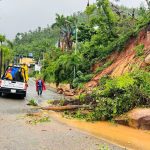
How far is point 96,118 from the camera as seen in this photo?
17766 mm

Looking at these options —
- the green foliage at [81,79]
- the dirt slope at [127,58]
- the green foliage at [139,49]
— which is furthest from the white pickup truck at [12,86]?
the green foliage at [81,79]

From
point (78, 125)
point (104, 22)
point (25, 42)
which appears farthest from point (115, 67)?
point (25, 42)

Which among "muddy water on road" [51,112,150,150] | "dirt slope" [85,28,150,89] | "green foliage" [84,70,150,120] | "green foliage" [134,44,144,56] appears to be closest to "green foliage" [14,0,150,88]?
"green foliage" [134,44,144,56]

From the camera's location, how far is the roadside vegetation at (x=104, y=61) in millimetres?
17672

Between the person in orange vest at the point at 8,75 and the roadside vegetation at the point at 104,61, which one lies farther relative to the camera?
the person in orange vest at the point at 8,75

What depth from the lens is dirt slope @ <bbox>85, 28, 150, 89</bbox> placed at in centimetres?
2895

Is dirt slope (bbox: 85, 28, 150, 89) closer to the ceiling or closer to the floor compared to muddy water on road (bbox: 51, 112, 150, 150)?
closer to the ceiling

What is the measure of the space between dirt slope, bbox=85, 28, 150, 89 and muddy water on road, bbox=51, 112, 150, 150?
34.8 feet

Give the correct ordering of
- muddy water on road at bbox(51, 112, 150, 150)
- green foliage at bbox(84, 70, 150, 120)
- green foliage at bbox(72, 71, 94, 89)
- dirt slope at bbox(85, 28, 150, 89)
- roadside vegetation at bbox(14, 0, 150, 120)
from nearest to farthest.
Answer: muddy water on road at bbox(51, 112, 150, 150) → green foliage at bbox(84, 70, 150, 120) → roadside vegetation at bbox(14, 0, 150, 120) → dirt slope at bbox(85, 28, 150, 89) → green foliage at bbox(72, 71, 94, 89)

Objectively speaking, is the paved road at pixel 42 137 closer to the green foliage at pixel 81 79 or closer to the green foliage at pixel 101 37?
the green foliage at pixel 101 37

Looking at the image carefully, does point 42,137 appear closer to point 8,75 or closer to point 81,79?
point 8,75

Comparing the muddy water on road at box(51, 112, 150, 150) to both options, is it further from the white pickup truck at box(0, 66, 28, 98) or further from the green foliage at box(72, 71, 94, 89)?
the green foliage at box(72, 71, 94, 89)

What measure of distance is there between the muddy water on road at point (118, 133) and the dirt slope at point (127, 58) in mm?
10607

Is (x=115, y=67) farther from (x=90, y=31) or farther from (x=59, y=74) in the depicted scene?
(x=90, y=31)
